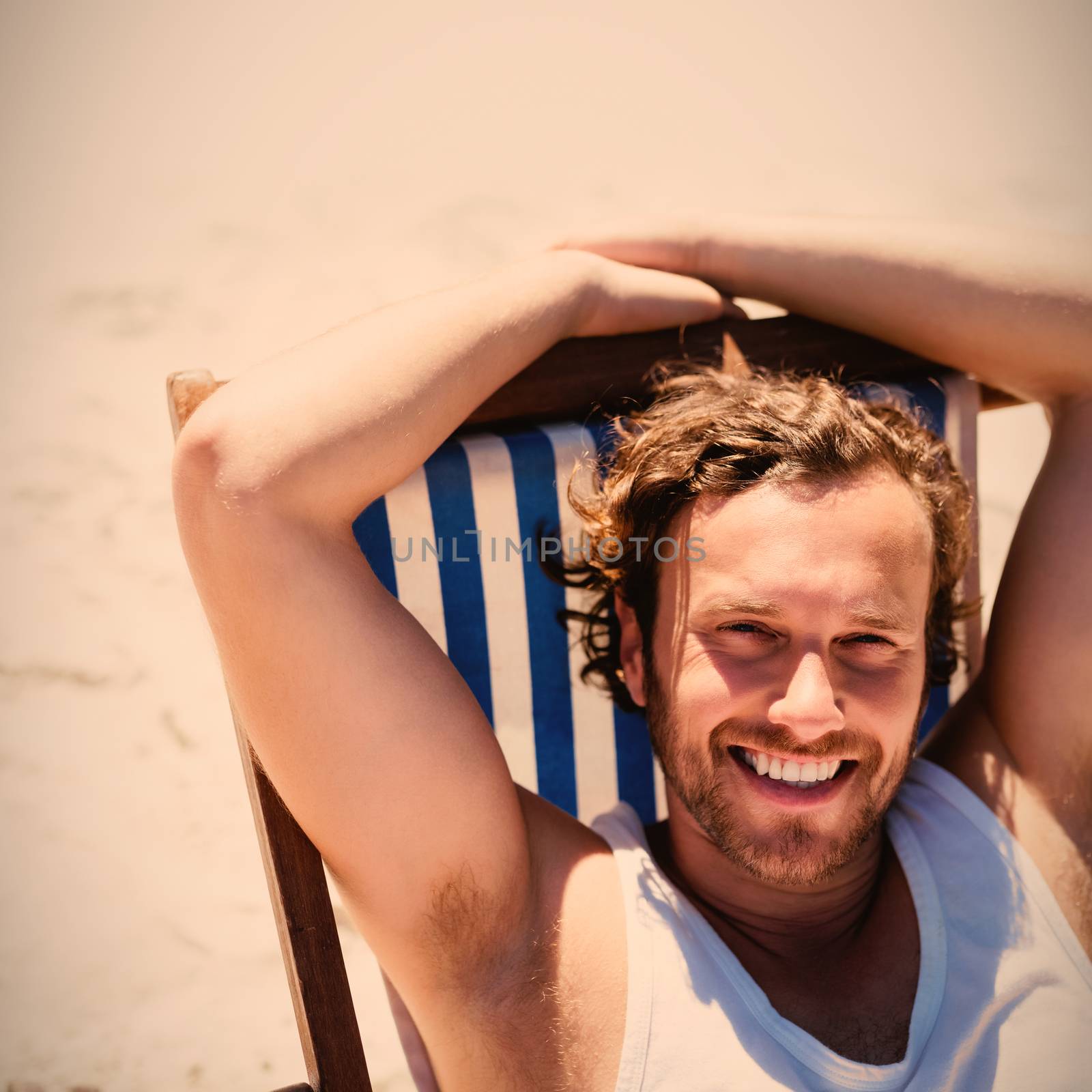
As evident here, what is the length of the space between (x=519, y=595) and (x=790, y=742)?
559 mm

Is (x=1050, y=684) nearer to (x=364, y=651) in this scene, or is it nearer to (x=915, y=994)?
(x=915, y=994)

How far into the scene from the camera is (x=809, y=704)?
1332 mm

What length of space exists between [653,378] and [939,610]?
0.65m

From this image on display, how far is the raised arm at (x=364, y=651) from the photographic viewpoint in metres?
1.18

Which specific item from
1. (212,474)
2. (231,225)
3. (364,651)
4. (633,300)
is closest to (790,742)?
(364,651)

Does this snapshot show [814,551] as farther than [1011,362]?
No

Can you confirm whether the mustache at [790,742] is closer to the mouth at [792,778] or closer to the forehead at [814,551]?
the mouth at [792,778]

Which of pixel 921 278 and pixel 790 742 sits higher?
pixel 921 278

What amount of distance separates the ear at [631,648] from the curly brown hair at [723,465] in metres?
0.02

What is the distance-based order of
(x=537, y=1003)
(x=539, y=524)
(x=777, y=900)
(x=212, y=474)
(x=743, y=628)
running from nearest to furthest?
(x=212, y=474) → (x=537, y=1003) → (x=743, y=628) → (x=777, y=900) → (x=539, y=524)

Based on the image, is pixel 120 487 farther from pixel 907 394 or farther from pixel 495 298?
pixel 907 394

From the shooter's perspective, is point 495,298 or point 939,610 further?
point 939,610

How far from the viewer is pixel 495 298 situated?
Result: 1416mm

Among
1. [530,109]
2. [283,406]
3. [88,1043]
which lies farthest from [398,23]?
[88,1043]
